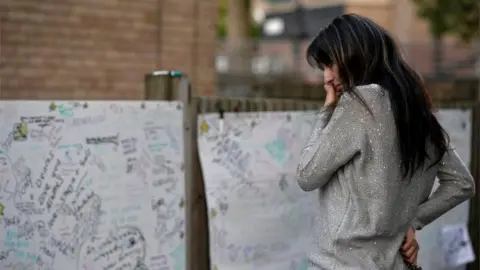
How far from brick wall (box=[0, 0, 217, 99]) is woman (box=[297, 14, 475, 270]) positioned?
12.7 feet

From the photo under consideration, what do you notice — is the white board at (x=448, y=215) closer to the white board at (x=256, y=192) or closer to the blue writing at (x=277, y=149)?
the white board at (x=256, y=192)

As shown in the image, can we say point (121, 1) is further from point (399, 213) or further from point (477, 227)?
point (399, 213)

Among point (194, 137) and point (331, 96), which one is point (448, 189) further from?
point (194, 137)

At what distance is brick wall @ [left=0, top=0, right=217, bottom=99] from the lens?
A: 5844 mm

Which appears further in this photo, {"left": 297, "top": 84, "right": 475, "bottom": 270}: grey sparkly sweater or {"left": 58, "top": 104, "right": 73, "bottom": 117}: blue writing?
{"left": 58, "top": 104, "right": 73, "bottom": 117}: blue writing

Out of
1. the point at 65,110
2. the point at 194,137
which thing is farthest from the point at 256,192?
the point at 65,110

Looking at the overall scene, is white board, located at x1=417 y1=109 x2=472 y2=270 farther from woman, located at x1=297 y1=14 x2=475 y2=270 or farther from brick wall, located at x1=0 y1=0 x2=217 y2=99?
brick wall, located at x1=0 y1=0 x2=217 y2=99

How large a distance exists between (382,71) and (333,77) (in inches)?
7.1

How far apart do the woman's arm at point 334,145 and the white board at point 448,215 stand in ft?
8.73

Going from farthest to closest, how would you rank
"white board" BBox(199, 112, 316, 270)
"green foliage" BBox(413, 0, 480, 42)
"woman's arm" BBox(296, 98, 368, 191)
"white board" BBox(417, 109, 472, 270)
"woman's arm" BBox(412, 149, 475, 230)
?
"green foliage" BBox(413, 0, 480, 42) → "white board" BBox(417, 109, 472, 270) → "white board" BBox(199, 112, 316, 270) → "woman's arm" BBox(412, 149, 475, 230) → "woman's arm" BBox(296, 98, 368, 191)

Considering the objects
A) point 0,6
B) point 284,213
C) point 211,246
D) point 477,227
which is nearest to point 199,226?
point 211,246

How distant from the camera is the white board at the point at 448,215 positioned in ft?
16.2

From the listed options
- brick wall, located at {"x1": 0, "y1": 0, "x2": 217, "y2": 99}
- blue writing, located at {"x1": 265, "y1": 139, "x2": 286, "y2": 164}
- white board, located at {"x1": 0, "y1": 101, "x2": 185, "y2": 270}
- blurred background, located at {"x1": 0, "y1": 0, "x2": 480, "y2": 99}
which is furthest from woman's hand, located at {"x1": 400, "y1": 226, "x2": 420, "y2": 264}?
brick wall, located at {"x1": 0, "y1": 0, "x2": 217, "y2": 99}

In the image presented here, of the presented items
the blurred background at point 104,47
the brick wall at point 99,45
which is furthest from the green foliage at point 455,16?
the brick wall at point 99,45
